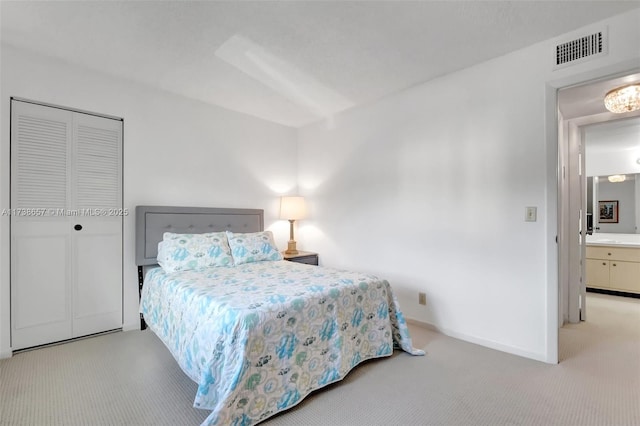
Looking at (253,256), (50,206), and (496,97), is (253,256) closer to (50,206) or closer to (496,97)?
(50,206)

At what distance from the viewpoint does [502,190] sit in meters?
2.53

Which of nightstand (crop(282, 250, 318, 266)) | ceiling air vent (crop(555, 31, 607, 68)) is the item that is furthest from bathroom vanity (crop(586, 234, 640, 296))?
nightstand (crop(282, 250, 318, 266))

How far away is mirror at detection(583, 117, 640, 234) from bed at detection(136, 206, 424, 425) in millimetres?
4267

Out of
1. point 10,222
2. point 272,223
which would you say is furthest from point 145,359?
point 272,223

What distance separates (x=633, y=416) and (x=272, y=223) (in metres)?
3.59

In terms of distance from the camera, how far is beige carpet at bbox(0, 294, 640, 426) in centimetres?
166

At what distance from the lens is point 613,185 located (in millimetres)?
4676

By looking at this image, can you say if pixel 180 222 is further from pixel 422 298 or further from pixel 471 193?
pixel 471 193

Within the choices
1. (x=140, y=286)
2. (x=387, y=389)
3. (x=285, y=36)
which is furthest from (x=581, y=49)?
(x=140, y=286)

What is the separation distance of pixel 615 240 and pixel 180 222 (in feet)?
19.0

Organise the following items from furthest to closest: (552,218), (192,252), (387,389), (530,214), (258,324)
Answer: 1. (192,252)
2. (530,214)
3. (552,218)
4. (387,389)
5. (258,324)

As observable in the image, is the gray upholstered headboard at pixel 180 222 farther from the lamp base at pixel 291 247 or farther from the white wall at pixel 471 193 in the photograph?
the white wall at pixel 471 193

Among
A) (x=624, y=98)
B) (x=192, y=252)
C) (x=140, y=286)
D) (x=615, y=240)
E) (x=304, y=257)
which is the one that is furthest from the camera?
(x=615, y=240)

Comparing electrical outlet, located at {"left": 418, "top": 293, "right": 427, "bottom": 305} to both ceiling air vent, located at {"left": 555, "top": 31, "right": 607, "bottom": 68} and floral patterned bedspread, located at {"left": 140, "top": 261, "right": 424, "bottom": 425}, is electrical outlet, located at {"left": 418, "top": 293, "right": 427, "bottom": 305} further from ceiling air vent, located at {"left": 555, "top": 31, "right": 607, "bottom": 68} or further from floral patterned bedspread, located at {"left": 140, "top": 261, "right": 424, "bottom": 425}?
ceiling air vent, located at {"left": 555, "top": 31, "right": 607, "bottom": 68}
